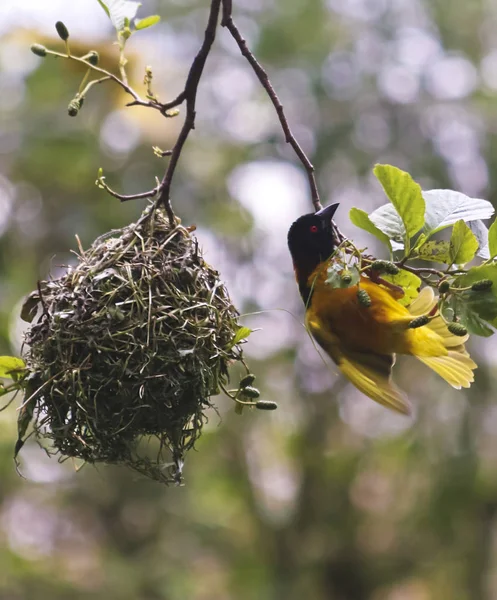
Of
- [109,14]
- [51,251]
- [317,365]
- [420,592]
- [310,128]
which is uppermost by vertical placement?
[109,14]

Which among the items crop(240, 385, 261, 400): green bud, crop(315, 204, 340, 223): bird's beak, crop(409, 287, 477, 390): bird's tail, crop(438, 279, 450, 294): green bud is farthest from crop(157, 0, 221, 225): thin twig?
crop(409, 287, 477, 390): bird's tail

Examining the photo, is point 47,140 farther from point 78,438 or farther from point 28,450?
point 78,438

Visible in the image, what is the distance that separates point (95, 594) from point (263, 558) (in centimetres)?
162

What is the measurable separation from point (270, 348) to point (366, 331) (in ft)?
14.1

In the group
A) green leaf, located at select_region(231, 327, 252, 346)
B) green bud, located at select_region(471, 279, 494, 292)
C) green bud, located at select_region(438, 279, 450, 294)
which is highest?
green bud, located at select_region(471, 279, 494, 292)

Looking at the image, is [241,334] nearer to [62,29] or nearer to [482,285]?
[482,285]

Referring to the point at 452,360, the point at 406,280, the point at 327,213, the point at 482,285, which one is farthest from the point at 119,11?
the point at 452,360

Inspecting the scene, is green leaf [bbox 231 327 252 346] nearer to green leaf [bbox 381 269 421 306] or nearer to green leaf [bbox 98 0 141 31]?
green leaf [bbox 381 269 421 306]

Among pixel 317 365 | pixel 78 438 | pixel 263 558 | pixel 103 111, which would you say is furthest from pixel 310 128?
pixel 78 438

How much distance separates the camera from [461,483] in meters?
5.32

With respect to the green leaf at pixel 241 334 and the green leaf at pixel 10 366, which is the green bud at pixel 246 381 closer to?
the green leaf at pixel 241 334

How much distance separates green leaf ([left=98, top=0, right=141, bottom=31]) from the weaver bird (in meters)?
0.54

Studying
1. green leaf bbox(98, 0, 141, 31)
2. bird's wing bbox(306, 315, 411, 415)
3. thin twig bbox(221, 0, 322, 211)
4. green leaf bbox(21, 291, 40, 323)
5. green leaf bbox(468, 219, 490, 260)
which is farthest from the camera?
bird's wing bbox(306, 315, 411, 415)

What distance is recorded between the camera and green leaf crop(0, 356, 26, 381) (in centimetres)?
139
